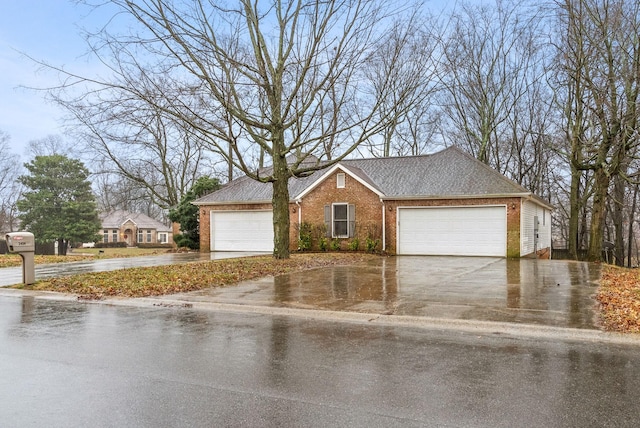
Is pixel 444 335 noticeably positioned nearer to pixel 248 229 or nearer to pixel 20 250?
A: pixel 20 250

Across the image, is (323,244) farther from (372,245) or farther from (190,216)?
(190,216)

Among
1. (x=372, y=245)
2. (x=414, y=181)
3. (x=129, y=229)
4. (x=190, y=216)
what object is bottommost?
(x=372, y=245)

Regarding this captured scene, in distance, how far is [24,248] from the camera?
10.7 meters

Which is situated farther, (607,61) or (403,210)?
(403,210)

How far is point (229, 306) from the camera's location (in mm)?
8312

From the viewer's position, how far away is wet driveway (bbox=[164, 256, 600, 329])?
24.4 ft

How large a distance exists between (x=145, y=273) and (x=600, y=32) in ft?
56.8

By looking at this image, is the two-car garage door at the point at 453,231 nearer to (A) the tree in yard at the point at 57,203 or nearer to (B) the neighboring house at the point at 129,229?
(A) the tree in yard at the point at 57,203

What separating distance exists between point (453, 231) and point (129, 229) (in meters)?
54.1

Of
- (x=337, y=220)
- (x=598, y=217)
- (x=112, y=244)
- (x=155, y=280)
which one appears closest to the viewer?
(x=155, y=280)

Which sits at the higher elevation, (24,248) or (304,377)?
(24,248)

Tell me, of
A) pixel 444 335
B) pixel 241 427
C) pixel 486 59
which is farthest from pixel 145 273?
pixel 486 59

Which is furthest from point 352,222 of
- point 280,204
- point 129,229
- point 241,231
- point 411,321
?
point 129,229

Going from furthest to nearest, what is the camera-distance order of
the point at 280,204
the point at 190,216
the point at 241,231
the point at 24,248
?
the point at 190,216 → the point at 241,231 → the point at 280,204 → the point at 24,248
